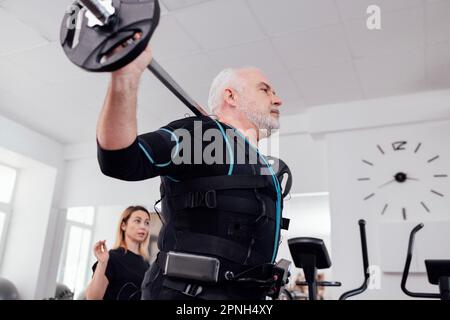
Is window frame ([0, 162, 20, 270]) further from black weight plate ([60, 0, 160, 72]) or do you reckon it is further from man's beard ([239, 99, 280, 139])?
black weight plate ([60, 0, 160, 72])

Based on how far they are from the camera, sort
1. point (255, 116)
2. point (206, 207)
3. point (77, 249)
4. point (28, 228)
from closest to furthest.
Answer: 1. point (206, 207)
2. point (255, 116)
3. point (28, 228)
4. point (77, 249)

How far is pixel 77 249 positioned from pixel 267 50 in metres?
5.29

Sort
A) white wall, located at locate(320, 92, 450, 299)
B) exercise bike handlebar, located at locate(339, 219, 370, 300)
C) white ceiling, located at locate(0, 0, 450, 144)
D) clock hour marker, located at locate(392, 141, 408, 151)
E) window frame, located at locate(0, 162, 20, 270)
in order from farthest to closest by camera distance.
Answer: window frame, located at locate(0, 162, 20, 270), clock hour marker, located at locate(392, 141, 408, 151), white wall, located at locate(320, 92, 450, 299), white ceiling, located at locate(0, 0, 450, 144), exercise bike handlebar, located at locate(339, 219, 370, 300)

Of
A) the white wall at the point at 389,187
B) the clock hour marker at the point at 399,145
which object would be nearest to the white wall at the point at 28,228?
the white wall at the point at 389,187

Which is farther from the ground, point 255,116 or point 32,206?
point 32,206

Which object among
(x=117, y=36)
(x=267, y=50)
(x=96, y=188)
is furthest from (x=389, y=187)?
(x=96, y=188)

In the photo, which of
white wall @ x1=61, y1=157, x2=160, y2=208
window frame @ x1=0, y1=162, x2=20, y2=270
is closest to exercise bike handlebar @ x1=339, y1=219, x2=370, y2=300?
white wall @ x1=61, y1=157, x2=160, y2=208

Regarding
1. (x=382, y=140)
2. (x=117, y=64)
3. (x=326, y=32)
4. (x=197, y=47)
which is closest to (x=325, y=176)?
(x=382, y=140)

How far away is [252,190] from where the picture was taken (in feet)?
3.29

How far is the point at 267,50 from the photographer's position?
3043 millimetres

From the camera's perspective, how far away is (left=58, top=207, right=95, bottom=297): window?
6.52 meters

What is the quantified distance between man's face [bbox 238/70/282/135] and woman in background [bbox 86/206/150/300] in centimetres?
113

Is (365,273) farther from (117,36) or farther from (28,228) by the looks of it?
(28,228)

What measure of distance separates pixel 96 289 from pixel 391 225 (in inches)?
96.8
